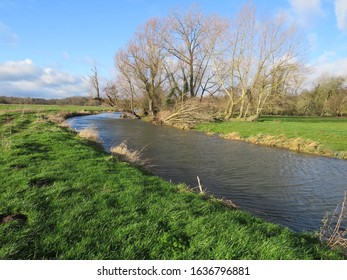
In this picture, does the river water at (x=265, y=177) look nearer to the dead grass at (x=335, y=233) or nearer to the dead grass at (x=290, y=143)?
the dead grass at (x=335, y=233)

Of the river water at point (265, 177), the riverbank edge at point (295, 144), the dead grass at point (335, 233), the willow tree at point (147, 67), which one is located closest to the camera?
the dead grass at point (335, 233)

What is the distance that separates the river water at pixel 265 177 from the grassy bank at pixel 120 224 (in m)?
1.93

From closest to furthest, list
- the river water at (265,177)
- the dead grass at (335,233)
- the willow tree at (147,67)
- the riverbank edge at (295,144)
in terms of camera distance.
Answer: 1. the dead grass at (335,233)
2. the river water at (265,177)
3. the riverbank edge at (295,144)
4. the willow tree at (147,67)

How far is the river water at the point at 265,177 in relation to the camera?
25.9ft

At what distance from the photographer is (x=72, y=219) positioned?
4.79 m

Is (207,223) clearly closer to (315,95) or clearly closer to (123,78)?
(123,78)

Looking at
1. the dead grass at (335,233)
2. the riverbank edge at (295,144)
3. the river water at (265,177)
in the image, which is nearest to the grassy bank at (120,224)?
the dead grass at (335,233)

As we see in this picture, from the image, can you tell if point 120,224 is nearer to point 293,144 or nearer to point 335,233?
point 335,233

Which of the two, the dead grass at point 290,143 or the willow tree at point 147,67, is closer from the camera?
the dead grass at point 290,143

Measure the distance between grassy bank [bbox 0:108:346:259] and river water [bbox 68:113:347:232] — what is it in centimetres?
193

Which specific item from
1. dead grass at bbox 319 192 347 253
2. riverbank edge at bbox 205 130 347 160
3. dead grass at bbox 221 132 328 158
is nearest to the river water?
dead grass at bbox 319 192 347 253

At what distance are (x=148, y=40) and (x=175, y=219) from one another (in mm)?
38460

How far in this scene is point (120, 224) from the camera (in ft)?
15.7

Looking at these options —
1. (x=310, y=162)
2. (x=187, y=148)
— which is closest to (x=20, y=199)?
(x=187, y=148)
